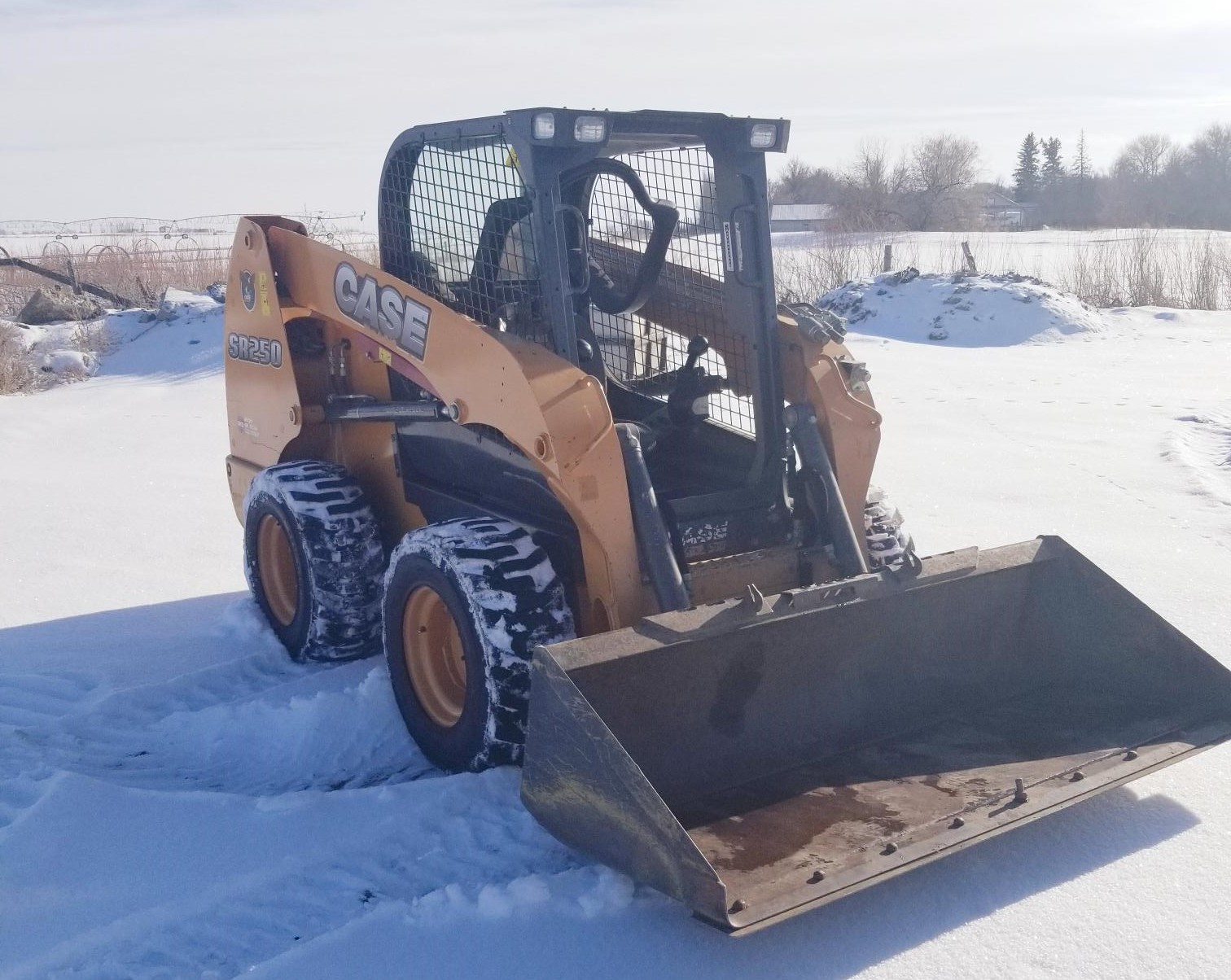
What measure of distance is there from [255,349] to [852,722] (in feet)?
10.4

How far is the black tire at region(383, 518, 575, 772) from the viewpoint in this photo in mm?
3498

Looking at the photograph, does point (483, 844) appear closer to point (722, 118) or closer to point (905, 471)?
A: point (722, 118)

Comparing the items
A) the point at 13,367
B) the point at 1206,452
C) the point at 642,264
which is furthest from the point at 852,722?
the point at 13,367

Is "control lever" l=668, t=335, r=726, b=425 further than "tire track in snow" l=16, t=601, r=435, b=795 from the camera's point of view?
Yes

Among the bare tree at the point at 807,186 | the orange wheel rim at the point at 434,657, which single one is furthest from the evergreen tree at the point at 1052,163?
the orange wheel rim at the point at 434,657

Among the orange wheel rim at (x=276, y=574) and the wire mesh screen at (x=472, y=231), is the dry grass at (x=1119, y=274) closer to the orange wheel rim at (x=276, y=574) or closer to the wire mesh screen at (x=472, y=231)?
the orange wheel rim at (x=276, y=574)

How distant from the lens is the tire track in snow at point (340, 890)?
2.86 meters

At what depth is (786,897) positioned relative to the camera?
2672 mm

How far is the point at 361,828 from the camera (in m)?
3.41

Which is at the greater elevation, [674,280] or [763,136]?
[763,136]

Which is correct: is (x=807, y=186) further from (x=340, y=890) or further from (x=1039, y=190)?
(x=340, y=890)

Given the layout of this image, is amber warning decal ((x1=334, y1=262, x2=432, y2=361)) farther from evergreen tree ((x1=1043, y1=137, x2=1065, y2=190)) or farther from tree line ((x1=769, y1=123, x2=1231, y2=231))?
evergreen tree ((x1=1043, y1=137, x2=1065, y2=190))

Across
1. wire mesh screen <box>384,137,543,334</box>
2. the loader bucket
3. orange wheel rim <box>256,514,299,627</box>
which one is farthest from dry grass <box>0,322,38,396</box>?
the loader bucket

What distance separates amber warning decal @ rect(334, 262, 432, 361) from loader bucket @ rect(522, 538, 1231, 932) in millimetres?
1415
